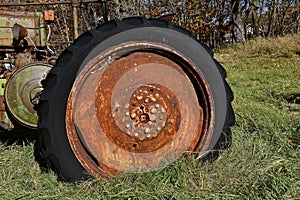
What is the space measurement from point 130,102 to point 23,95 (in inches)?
37.7

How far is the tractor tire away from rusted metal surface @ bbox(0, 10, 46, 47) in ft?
3.94

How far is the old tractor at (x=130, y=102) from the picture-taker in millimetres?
1925

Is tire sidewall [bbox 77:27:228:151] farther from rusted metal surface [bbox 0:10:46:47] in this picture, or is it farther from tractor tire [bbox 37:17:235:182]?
rusted metal surface [bbox 0:10:46:47]

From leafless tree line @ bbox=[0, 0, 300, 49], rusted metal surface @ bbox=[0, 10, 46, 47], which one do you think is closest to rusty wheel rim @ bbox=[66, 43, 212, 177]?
rusted metal surface @ bbox=[0, 10, 46, 47]

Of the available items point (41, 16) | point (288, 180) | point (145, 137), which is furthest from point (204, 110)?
point (41, 16)

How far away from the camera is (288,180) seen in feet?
6.44

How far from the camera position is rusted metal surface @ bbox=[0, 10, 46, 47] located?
2.95m

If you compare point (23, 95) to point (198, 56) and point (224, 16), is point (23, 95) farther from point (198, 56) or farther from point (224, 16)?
point (224, 16)

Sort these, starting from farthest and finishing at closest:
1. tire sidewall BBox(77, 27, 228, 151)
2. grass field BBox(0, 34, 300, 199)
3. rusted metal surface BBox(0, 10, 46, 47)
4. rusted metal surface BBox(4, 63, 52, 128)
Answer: rusted metal surface BBox(0, 10, 46, 47) < rusted metal surface BBox(4, 63, 52, 128) < tire sidewall BBox(77, 27, 228, 151) < grass field BBox(0, 34, 300, 199)

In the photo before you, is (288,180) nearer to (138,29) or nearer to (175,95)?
(175,95)

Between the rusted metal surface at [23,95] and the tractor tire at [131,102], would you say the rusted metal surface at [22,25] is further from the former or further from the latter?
the tractor tire at [131,102]

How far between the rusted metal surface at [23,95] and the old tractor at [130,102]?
469 mm

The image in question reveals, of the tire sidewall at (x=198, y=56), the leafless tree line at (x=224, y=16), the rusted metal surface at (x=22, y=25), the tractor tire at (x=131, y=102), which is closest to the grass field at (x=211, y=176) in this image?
the tractor tire at (x=131, y=102)

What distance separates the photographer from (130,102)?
203 centimetres
